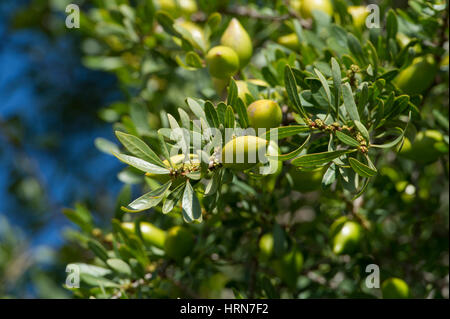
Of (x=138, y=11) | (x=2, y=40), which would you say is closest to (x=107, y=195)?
(x=2, y=40)

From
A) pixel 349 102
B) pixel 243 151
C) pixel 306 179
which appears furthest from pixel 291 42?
pixel 243 151

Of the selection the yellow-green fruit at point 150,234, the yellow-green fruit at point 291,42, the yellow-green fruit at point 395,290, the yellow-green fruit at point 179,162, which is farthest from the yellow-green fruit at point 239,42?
the yellow-green fruit at point 395,290

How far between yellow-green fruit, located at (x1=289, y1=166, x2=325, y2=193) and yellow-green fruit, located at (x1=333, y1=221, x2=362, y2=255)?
6.7 inches

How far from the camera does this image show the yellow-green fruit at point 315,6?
1.50 metres

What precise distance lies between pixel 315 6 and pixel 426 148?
591 millimetres

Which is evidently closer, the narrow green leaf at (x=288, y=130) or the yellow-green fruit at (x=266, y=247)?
the narrow green leaf at (x=288, y=130)

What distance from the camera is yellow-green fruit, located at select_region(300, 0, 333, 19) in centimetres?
150

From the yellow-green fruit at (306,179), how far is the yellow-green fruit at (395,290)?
0.35 meters

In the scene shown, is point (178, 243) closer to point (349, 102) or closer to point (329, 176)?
point (329, 176)

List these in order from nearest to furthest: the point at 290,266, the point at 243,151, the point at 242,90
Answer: the point at 243,151
the point at 242,90
the point at 290,266

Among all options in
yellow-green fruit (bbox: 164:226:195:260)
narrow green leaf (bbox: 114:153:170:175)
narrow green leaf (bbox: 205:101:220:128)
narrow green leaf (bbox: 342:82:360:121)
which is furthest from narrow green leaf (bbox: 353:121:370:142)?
yellow-green fruit (bbox: 164:226:195:260)

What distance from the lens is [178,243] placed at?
4.43 ft

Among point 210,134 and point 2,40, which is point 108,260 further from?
point 2,40

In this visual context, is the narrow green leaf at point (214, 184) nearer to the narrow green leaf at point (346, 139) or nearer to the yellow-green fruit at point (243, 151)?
the yellow-green fruit at point (243, 151)
